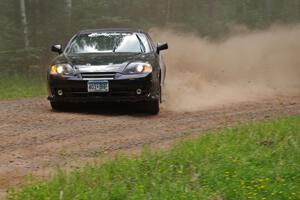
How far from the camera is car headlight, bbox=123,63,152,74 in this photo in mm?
9750

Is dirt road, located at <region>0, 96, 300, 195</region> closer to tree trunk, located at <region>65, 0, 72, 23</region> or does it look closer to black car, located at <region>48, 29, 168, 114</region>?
black car, located at <region>48, 29, 168, 114</region>

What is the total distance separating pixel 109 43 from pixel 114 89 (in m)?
1.73

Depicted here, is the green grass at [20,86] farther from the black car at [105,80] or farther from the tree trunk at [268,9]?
the tree trunk at [268,9]

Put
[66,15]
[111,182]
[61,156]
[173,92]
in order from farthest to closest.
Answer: [66,15], [173,92], [61,156], [111,182]

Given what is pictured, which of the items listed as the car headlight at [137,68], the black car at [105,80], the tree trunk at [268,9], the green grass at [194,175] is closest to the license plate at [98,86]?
the black car at [105,80]

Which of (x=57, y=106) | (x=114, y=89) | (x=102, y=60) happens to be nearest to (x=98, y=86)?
(x=114, y=89)

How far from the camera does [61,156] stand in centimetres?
654

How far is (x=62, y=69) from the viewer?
9859mm

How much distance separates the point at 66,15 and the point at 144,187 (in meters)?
21.7

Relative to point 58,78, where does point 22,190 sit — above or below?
above

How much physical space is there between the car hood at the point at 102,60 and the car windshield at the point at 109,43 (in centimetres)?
41

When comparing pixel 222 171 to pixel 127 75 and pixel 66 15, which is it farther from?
pixel 66 15

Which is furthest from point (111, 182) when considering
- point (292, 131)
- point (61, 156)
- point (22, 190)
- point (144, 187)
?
point (292, 131)

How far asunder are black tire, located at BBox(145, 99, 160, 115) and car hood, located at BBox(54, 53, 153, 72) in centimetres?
76
